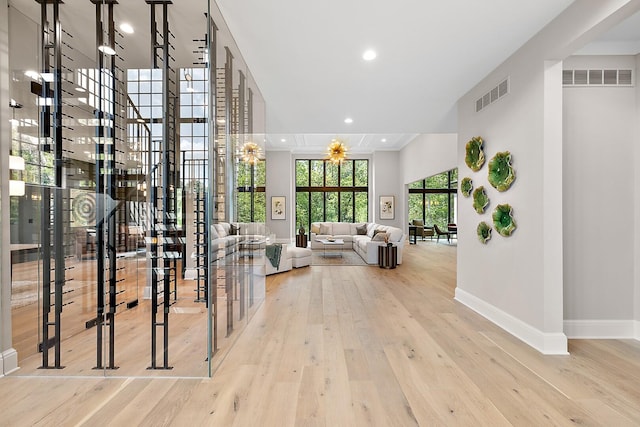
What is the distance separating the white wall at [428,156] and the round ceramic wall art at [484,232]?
450 centimetres

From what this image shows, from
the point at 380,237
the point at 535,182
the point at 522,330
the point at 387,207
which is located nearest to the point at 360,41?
the point at 535,182

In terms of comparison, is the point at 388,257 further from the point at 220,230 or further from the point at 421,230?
the point at 421,230

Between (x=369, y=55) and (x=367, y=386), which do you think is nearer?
(x=367, y=386)

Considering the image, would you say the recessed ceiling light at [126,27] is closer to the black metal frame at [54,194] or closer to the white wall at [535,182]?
the black metal frame at [54,194]

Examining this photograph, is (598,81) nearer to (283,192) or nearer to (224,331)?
(224,331)

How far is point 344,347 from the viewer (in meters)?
2.95

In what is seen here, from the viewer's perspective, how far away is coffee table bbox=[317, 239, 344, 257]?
897 cm

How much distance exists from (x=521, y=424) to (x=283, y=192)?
10880mm

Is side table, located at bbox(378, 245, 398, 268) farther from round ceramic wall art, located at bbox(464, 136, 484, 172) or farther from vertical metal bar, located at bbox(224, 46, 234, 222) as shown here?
vertical metal bar, located at bbox(224, 46, 234, 222)

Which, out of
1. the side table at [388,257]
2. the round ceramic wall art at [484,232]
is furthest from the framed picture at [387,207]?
the round ceramic wall art at [484,232]

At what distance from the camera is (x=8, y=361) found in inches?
94.7

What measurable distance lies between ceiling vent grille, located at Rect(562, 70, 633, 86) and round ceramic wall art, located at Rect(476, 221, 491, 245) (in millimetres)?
1633

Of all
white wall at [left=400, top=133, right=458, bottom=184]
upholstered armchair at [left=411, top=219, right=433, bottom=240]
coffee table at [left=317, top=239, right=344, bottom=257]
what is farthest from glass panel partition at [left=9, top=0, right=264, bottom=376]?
upholstered armchair at [left=411, top=219, right=433, bottom=240]

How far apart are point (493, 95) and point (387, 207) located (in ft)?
29.0
